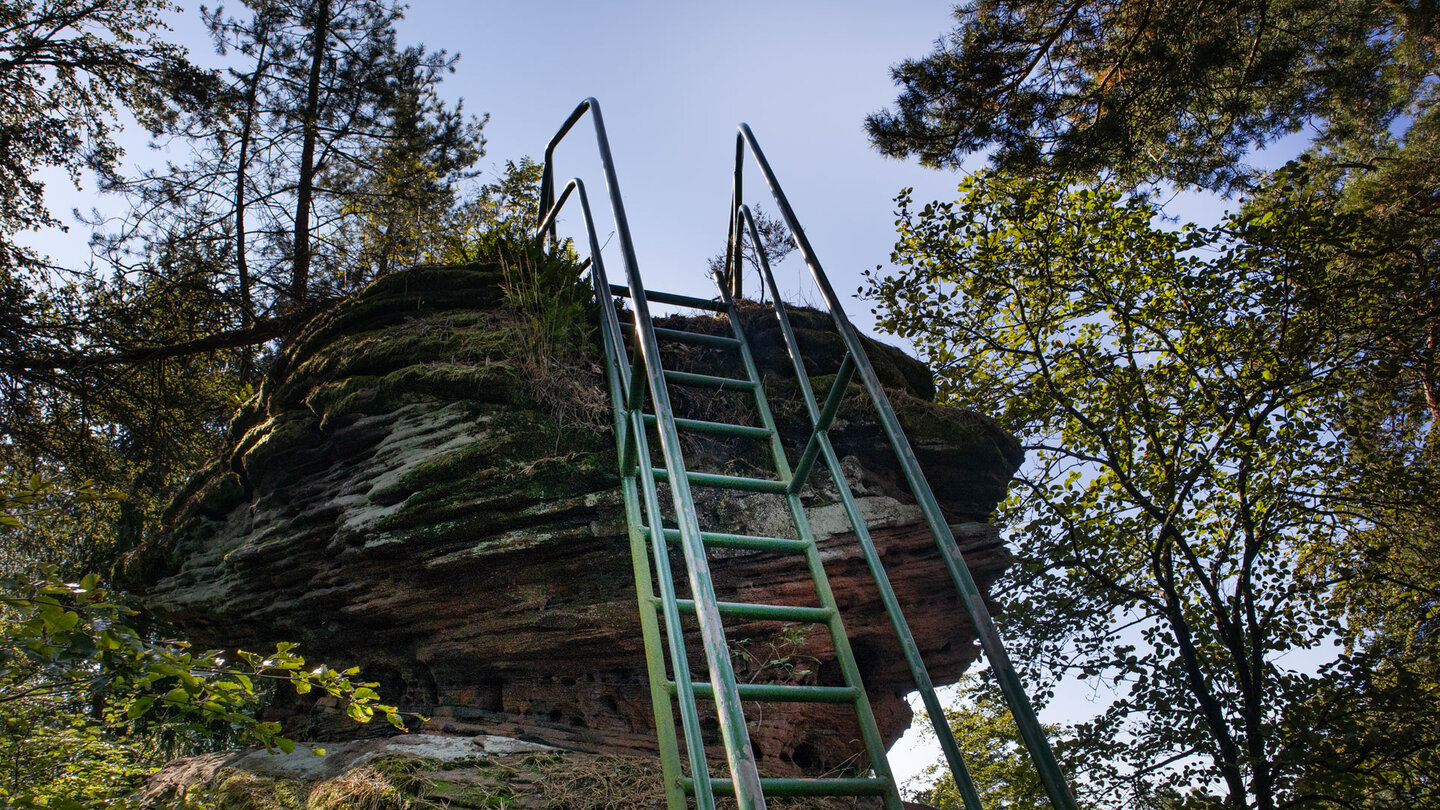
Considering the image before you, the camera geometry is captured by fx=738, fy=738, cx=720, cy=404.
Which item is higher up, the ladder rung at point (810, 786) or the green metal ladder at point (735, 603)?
the green metal ladder at point (735, 603)

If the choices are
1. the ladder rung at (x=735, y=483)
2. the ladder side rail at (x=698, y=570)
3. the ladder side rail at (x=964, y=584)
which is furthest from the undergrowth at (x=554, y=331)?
the ladder side rail at (x=964, y=584)

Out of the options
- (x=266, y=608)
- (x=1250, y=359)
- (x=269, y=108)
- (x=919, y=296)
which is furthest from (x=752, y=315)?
(x=269, y=108)

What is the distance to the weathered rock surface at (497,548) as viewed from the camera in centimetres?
356

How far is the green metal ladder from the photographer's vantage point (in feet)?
6.01

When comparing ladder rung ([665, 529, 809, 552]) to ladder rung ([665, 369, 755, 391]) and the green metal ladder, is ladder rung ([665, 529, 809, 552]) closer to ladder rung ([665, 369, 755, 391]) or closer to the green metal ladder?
the green metal ladder

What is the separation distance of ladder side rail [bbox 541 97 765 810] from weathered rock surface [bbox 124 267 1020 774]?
1.07 meters

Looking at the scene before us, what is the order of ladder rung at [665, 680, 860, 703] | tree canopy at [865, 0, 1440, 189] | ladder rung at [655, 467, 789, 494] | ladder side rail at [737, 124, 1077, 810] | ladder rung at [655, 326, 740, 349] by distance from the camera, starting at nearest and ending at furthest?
ladder side rail at [737, 124, 1077, 810] < ladder rung at [665, 680, 860, 703] < ladder rung at [655, 467, 789, 494] < ladder rung at [655, 326, 740, 349] < tree canopy at [865, 0, 1440, 189]

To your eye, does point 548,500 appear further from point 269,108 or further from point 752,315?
point 269,108

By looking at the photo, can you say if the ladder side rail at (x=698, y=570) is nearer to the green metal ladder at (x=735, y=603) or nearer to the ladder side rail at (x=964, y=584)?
the green metal ladder at (x=735, y=603)

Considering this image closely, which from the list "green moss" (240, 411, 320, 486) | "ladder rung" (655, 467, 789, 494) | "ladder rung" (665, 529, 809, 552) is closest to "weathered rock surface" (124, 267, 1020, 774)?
"green moss" (240, 411, 320, 486)

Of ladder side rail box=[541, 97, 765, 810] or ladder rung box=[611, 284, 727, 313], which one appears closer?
ladder side rail box=[541, 97, 765, 810]

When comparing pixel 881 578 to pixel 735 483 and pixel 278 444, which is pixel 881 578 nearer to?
pixel 735 483

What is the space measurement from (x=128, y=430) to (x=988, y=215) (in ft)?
31.0

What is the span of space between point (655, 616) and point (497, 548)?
41.9 inches
